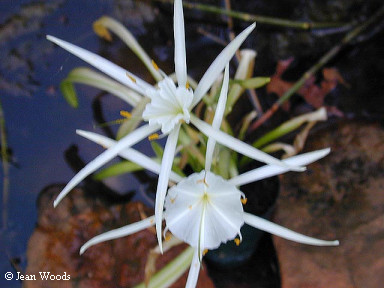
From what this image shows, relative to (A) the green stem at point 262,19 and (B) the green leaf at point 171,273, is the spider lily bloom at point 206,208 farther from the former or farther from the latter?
(A) the green stem at point 262,19

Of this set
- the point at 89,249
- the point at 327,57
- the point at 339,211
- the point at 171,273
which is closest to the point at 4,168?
the point at 89,249

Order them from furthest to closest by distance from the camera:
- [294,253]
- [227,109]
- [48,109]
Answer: [48,109], [294,253], [227,109]

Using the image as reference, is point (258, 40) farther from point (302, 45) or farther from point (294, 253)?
point (294, 253)

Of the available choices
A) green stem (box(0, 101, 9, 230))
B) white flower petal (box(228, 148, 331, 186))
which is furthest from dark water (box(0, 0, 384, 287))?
white flower petal (box(228, 148, 331, 186))

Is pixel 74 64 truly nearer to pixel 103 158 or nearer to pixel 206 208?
pixel 103 158

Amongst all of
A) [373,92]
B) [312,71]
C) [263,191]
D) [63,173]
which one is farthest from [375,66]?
[63,173]
